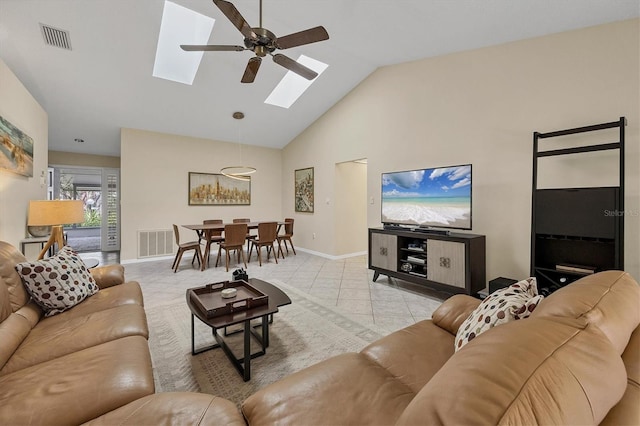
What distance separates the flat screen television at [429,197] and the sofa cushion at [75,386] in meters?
3.41

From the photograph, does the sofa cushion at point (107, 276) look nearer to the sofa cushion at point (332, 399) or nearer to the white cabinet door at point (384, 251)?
the sofa cushion at point (332, 399)

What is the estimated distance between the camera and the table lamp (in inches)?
114

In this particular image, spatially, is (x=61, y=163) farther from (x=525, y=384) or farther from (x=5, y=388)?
(x=525, y=384)

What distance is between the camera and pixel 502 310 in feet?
3.70

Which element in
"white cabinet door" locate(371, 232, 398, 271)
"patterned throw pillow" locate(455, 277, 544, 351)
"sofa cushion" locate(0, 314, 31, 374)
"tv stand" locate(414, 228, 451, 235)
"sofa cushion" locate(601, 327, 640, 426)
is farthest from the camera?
"white cabinet door" locate(371, 232, 398, 271)

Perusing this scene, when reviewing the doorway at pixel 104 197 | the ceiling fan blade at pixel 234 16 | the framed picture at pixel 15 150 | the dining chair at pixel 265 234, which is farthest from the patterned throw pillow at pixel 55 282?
the doorway at pixel 104 197

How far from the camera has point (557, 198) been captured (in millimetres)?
2674

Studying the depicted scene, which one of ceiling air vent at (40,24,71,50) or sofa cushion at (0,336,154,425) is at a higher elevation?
ceiling air vent at (40,24,71,50)

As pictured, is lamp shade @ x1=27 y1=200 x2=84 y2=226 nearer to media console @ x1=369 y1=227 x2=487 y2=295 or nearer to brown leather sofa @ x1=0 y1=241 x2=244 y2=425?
brown leather sofa @ x1=0 y1=241 x2=244 y2=425

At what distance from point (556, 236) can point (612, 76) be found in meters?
1.65

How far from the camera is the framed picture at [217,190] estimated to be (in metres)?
6.14

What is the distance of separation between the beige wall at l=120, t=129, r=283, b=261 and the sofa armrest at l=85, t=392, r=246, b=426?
532 cm

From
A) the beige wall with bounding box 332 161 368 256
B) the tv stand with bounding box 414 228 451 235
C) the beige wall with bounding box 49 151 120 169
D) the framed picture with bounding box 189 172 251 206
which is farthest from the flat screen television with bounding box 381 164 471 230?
the beige wall with bounding box 49 151 120 169

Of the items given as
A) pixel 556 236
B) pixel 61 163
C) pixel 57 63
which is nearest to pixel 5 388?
pixel 556 236
